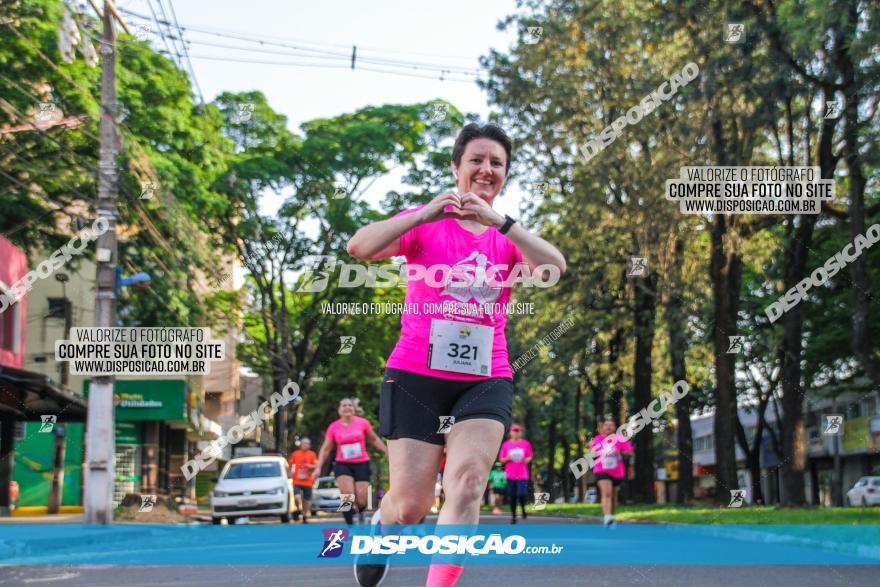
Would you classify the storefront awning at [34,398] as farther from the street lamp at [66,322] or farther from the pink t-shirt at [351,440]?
the pink t-shirt at [351,440]

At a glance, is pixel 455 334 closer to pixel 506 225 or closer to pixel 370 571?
pixel 506 225

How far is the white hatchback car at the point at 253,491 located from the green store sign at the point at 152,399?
11.2 m

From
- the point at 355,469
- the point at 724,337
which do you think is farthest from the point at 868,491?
the point at 355,469

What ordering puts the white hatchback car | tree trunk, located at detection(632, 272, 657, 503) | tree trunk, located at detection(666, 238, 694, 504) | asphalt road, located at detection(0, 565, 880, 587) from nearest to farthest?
asphalt road, located at detection(0, 565, 880, 587) → the white hatchback car → tree trunk, located at detection(666, 238, 694, 504) → tree trunk, located at detection(632, 272, 657, 503)

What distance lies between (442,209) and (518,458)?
1579 centimetres

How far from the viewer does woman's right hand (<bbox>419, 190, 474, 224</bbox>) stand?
4453 mm

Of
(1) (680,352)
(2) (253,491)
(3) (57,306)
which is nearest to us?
(2) (253,491)

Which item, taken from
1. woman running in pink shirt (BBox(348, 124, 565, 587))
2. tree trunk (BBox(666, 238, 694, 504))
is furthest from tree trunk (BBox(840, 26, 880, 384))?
woman running in pink shirt (BBox(348, 124, 565, 587))

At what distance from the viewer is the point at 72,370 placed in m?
21.0

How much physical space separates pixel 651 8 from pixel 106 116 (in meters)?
10.5

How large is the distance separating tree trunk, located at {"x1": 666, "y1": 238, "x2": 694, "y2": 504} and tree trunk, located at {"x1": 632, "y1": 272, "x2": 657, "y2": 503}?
956 millimetres

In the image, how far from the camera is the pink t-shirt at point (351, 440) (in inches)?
587

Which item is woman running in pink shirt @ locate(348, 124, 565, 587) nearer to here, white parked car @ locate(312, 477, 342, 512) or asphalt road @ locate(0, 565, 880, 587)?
asphalt road @ locate(0, 565, 880, 587)

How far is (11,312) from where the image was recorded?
22734 millimetres
